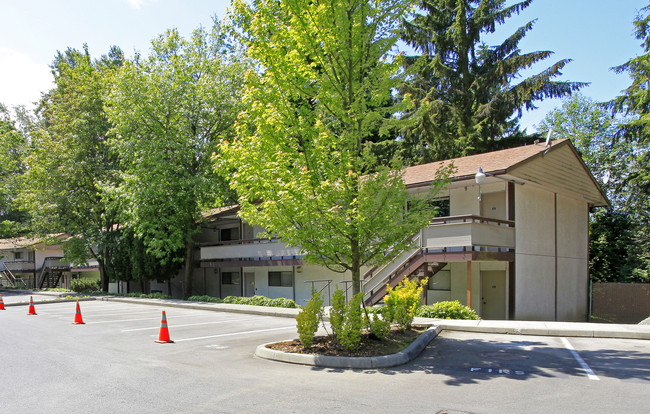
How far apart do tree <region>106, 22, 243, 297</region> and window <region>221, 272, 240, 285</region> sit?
14.8 feet

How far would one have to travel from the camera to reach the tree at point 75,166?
32438mm

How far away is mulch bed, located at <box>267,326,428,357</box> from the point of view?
956 centimetres

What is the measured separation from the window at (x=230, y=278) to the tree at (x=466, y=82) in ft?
48.8

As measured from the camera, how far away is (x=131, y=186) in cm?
2636

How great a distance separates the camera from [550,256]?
2136 cm

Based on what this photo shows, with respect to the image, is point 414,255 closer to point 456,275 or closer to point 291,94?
point 456,275

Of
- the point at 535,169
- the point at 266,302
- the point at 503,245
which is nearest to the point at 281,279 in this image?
the point at 266,302

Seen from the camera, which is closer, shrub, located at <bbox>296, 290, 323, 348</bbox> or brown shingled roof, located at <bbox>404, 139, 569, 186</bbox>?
shrub, located at <bbox>296, 290, 323, 348</bbox>

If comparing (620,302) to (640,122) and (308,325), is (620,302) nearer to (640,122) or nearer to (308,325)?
(640,122)

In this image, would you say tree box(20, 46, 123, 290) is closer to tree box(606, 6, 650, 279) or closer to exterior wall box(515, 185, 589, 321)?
exterior wall box(515, 185, 589, 321)

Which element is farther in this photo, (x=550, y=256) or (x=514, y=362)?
(x=550, y=256)

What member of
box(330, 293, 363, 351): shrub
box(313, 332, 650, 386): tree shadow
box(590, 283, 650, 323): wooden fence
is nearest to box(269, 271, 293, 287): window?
box(590, 283, 650, 323): wooden fence

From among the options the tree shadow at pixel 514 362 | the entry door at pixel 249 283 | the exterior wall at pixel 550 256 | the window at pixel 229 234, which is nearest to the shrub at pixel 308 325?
the tree shadow at pixel 514 362

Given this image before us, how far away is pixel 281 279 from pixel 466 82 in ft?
61.0
